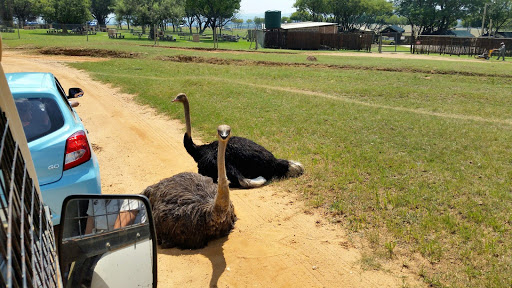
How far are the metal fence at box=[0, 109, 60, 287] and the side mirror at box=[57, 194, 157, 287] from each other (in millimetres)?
571

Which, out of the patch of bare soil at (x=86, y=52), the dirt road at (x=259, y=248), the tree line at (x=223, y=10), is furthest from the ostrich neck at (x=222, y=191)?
the tree line at (x=223, y=10)

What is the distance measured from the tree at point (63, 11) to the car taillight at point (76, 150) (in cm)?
5913

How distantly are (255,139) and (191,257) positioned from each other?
475 cm

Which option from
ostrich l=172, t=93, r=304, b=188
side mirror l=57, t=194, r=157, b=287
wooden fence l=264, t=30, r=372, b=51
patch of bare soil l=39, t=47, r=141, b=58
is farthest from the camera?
wooden fence l=264, t=30, r=372, b=51

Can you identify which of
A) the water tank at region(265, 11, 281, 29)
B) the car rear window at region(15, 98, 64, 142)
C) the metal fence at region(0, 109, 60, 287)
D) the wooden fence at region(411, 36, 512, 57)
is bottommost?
the car rear window at region(15, 98, 64, 142)

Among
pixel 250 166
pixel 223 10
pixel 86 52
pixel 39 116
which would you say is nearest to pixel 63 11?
pixel 223 10

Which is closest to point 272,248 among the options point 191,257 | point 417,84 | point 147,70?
point 191,257

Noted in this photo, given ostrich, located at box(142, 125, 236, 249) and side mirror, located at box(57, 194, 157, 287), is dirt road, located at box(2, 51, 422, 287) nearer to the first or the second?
ostrich, located at box(142, 125, 236, 249)

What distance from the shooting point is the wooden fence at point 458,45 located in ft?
119

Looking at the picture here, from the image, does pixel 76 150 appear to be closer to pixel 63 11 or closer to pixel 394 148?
pixel 394 148

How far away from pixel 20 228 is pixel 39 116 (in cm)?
412

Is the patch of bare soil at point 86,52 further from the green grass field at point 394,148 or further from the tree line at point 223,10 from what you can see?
the tree line at point 223,10

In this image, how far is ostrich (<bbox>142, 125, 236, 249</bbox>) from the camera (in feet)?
16.9

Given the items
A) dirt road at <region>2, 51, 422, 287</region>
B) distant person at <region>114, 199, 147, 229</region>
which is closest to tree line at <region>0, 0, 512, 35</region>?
dirt road at <region>2, 51, 422, 287</region>
